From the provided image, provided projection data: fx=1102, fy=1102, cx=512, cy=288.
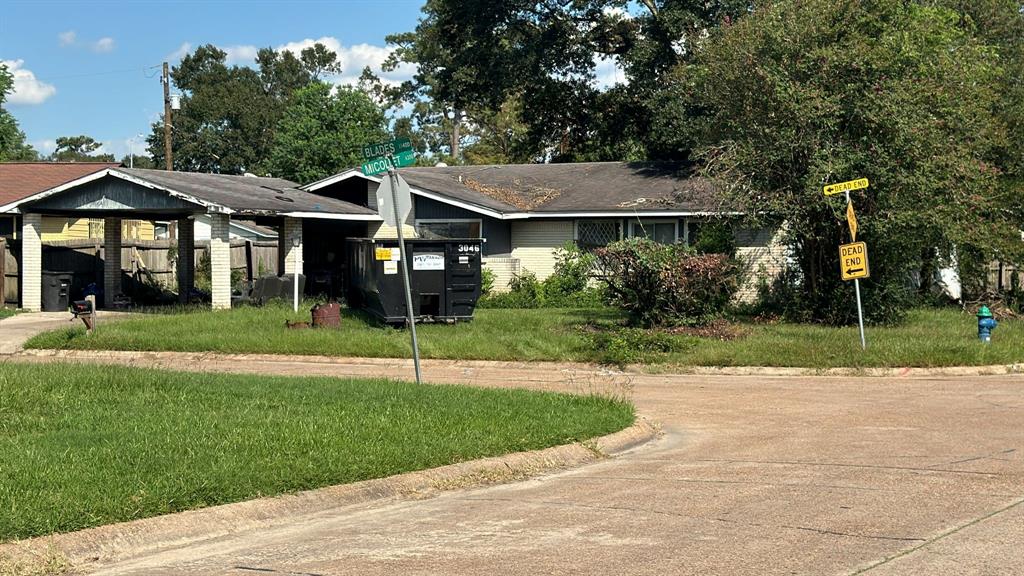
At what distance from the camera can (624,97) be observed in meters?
42.8

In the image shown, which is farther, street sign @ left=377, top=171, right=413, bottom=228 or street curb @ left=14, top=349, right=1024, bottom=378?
street curb @ left=14, top=349, right=1024, bottom=378

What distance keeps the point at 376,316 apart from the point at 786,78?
974cm

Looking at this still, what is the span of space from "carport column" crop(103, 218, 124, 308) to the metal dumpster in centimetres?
1154

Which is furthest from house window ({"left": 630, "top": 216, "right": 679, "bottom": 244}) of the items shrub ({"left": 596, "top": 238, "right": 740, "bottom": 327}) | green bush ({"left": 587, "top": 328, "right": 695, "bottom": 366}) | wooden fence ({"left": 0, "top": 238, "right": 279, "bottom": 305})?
wooden fence ({"left": 0, "top": 238, "right": 279, "bottom": 305})

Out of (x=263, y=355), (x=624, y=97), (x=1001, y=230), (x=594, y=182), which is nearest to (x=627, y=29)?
(x=624, y=97)

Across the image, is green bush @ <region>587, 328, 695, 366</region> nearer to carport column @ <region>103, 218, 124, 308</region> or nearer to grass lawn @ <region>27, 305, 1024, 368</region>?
grass lawn @ <region>27, 305, 1024, 368</region>

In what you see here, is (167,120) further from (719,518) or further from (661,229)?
(719,518)

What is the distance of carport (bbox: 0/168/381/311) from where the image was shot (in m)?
25.7

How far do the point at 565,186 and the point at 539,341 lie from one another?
46.8ft

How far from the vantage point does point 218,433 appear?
9.74 m

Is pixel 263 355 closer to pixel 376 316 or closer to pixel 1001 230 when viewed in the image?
pixel 376 316

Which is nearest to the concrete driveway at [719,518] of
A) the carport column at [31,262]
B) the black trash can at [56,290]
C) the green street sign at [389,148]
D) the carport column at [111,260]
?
the green street sign at [389,148]

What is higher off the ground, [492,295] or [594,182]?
[594,182]

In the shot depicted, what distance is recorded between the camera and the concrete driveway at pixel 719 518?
6559 mm
